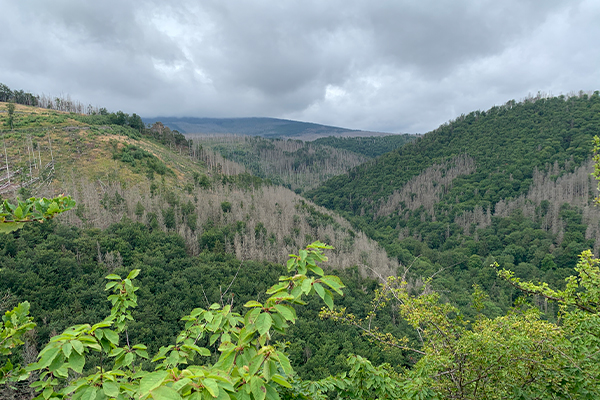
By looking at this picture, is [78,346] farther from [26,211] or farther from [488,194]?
[488,194]

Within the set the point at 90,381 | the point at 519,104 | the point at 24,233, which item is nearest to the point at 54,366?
the point at 90,381

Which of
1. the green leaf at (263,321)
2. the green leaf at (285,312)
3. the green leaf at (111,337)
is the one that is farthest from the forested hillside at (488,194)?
the green leaf at (111,337)

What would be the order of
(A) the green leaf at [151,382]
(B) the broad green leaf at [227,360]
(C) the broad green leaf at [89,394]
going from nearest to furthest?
(A) the green leaf at [151,382] < (C) the broad green leaf at [89,394] < (B) the broad green leaf at [227,360]

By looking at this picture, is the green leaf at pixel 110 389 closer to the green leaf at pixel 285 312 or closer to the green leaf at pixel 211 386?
the green leaf at pixel 211 386

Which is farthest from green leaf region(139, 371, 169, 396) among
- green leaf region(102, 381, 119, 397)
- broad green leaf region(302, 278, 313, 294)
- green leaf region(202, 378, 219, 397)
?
broad green leaf region(302, 278, 313, 294)

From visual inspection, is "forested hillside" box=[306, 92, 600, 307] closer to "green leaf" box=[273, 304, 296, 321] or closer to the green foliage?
"green leaf" box=[273, 304, 296, 321]

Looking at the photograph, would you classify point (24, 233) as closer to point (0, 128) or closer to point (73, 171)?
point (73, 171)

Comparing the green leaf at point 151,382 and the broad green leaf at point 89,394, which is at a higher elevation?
the green leaf at point 151,382

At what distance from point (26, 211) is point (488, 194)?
369ft

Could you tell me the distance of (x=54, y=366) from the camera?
230 cm

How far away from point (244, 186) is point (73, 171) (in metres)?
31.4

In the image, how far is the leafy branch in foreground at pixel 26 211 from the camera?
3182 mm

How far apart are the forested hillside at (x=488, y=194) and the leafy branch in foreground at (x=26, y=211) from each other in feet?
164


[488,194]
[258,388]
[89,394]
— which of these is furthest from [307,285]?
[488,194]
